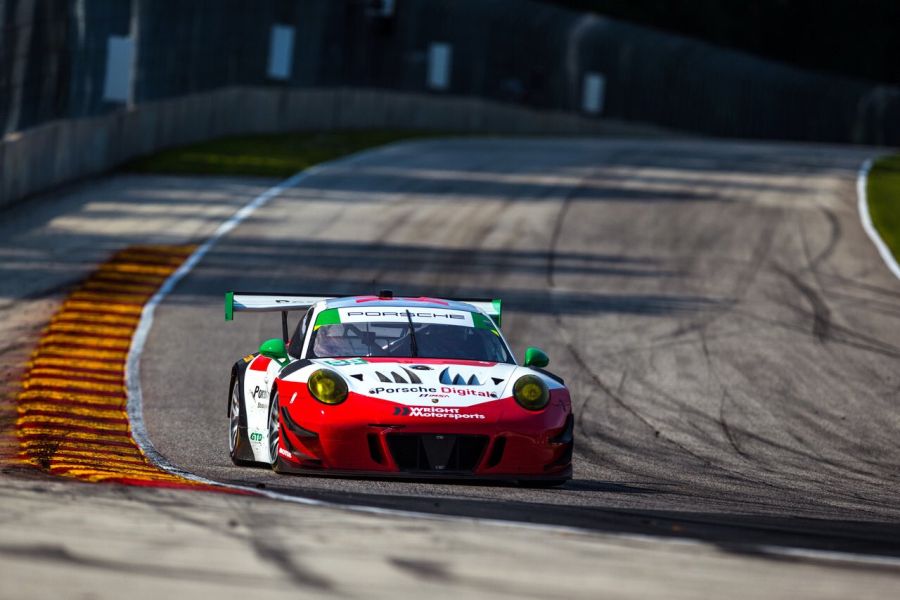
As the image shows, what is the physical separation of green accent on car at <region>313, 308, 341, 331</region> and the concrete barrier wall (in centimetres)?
1357

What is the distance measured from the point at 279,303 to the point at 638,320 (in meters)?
7.98

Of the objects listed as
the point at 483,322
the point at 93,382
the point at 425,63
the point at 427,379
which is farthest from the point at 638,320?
the point at 425,63

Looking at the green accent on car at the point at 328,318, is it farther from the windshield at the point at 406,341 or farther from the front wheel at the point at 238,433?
the front wheel at the point at 238,433

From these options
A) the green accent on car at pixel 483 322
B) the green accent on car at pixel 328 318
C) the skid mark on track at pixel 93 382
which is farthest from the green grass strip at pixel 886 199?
the green accent on car at pixel 328 318

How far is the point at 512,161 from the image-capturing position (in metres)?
34.7

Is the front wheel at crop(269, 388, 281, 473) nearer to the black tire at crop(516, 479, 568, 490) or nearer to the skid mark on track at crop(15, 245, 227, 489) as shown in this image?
the skid mark on track at crop(15, 245, 227, 489)

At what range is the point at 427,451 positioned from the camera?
381 inches

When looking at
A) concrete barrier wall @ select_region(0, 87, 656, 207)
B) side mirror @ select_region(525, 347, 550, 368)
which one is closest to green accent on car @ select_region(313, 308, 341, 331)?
side mirror @ select_region(525, 347, 550, 368)

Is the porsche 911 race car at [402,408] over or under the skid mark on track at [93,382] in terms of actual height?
over

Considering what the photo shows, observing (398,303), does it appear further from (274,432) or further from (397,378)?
(274,432)

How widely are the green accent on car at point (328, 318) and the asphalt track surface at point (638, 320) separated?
1226mm

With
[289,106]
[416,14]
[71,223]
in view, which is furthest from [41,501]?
[416,14]

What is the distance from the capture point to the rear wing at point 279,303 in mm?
11633

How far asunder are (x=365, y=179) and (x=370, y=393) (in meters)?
20.7
